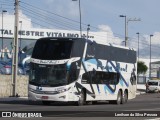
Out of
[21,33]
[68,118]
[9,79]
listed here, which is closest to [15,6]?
[9,79]

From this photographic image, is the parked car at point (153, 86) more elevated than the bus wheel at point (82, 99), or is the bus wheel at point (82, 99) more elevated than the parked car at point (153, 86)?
the bus wheel at point (82, 99)

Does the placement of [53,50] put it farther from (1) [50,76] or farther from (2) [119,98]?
(2) [119,98]

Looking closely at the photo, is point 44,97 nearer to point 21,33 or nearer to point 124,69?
point 124,69

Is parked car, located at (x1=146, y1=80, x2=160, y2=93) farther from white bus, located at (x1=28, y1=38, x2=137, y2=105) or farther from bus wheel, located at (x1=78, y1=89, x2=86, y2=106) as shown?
bus wheel, located at (x1=78, y1=89, x2=86, y2=106)

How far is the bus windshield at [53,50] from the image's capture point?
3209 cm

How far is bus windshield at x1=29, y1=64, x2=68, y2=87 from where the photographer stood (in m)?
32.0

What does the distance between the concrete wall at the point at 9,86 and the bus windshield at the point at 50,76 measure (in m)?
16.8

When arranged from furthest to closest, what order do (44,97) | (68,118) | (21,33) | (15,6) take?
1. (21,33)
2. (15,6)
3. (44,97)
4. (68,118)

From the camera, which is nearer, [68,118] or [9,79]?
[68,118]

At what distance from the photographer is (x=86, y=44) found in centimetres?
3344

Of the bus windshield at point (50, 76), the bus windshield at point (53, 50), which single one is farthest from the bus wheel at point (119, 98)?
the bus windshield at point (53, 50)

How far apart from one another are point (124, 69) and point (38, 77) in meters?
8.52

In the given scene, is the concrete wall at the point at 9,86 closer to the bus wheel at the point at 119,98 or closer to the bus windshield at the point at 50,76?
the bus wheel at the point at 119,98

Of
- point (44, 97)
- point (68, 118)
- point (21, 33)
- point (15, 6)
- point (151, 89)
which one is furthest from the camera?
point (21, 33)
